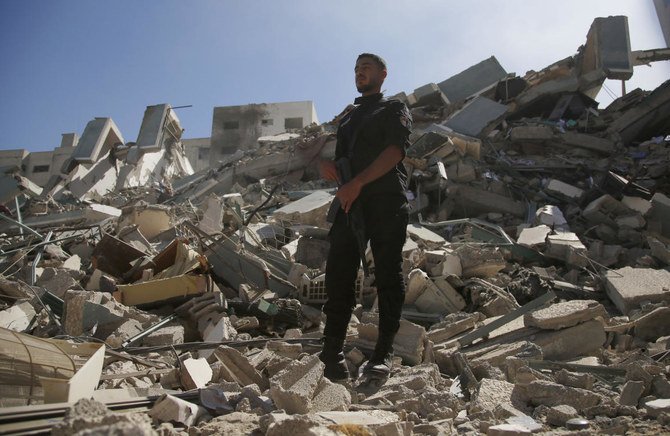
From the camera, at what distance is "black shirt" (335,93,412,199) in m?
2.96

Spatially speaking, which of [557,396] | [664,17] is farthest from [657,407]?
[664,17]

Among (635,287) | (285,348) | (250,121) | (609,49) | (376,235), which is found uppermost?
(250,121)

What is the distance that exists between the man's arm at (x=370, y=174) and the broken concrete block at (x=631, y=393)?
150cm

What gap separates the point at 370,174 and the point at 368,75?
60cm

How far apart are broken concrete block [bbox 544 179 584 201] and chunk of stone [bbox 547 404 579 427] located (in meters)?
7.05

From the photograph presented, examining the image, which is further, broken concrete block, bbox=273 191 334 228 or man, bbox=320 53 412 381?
broken concrete block, bbox=273 191 334 228

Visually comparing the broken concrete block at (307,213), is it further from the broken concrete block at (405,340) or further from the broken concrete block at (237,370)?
the broken concrete block at (237,370)

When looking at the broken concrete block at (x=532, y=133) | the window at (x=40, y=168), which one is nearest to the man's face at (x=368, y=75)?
the broken concrete block at (x=532, y=133)

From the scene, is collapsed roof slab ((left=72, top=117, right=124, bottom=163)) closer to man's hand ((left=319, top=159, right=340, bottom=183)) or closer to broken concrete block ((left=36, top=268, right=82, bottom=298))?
broken concrete block ((left=36, top=268, right=82, bottom=298))

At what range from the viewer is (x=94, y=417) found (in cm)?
145

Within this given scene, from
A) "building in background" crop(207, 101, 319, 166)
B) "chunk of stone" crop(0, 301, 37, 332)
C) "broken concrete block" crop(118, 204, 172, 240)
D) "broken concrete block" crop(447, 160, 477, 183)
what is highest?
"building in background" crop(207, 101, 319, 166)

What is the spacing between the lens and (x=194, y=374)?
2.81 metres

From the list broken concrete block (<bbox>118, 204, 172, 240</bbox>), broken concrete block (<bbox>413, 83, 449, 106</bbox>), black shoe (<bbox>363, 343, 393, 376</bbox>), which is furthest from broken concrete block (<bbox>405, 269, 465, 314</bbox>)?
broken concrete block (<bbox>413, 83, 449, 106</bbox>)

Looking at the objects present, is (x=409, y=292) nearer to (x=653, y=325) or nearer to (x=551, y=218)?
(x=653, y=325)
